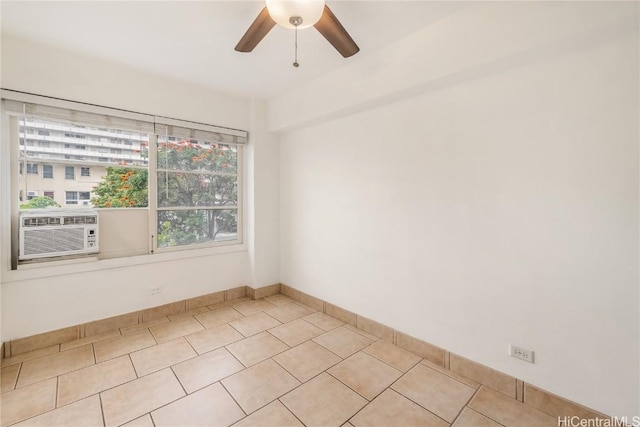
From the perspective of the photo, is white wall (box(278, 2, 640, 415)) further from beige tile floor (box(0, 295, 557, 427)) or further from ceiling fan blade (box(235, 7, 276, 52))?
ceiling fan blade (box(235, 7, 276, 52))

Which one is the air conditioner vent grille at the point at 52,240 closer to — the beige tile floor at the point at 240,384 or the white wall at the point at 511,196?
the beige tile floor at the point at 240,384

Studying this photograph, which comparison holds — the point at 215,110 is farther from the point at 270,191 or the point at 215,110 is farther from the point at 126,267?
the point at 126,267

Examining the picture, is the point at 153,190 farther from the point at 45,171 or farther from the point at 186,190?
the point at 45,171

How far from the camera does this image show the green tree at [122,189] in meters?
2.78

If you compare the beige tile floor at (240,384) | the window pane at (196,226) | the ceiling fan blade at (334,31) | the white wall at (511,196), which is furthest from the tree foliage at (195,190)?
the ceiling fan blade at (334,31)

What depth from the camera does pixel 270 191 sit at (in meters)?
3.82

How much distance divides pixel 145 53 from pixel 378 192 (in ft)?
7.95

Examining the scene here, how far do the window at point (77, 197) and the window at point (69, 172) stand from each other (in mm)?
146

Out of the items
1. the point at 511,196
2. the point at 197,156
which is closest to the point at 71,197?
the point at 197,156

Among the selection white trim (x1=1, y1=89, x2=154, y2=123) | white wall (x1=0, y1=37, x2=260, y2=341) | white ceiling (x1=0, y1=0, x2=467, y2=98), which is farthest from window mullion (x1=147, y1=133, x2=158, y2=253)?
white ceiling (x1=0, y1=0, x2=467, y2=98)

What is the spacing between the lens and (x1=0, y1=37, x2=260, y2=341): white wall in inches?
91.4

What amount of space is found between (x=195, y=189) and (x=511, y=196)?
3.19m

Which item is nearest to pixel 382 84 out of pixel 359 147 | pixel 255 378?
pixel 359 147

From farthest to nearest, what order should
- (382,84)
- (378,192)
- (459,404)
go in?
(378,192) < (382,84) < (459,404)
